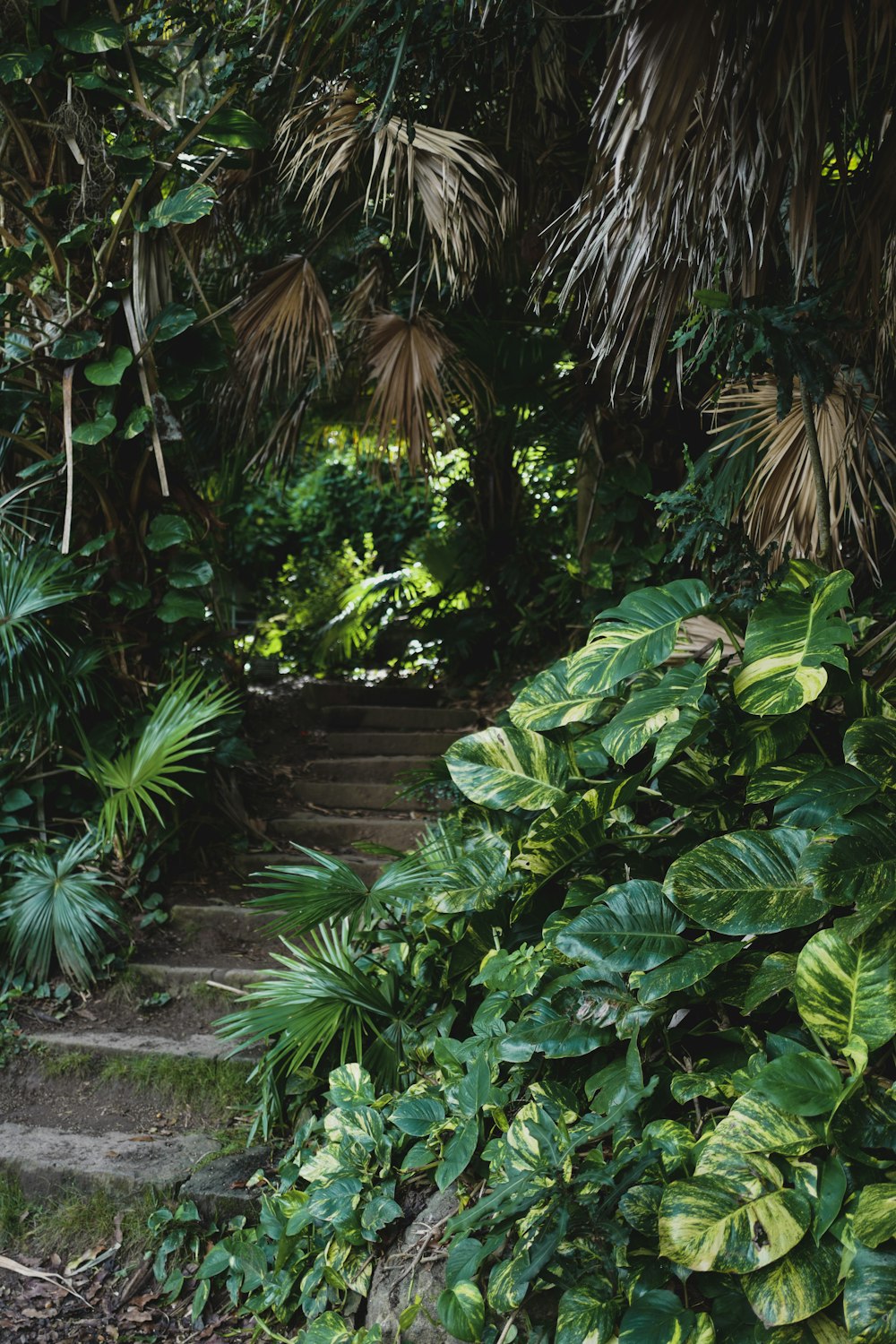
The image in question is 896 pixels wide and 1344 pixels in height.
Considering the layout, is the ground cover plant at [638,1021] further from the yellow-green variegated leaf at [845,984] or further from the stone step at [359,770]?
the stone step at [359,770]

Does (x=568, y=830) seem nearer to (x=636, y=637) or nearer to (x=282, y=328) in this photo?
(x=636, y=637)

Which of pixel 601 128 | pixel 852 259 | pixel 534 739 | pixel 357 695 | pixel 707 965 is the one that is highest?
pixel 601 128

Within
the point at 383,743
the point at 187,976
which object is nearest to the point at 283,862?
the point at 187,976

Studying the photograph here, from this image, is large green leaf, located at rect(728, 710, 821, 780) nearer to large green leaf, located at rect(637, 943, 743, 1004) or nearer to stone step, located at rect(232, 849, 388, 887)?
large green leaf, located at rect(637, 943, 743, 1004)

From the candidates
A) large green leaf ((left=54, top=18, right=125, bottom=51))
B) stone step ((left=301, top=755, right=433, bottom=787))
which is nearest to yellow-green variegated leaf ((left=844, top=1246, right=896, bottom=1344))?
stone step ((left=301, top=755, right=433, bottom=787))

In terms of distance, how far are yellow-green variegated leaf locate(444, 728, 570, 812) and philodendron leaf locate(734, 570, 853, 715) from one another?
511 millimetres

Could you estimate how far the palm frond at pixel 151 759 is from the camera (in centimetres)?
372

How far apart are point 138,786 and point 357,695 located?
2.81 m

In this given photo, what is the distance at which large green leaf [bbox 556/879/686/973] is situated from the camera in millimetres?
1953

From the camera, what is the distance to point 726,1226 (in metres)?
1.57

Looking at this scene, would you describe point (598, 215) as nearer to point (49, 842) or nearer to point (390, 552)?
point (49, 842)

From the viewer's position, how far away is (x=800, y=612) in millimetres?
2117

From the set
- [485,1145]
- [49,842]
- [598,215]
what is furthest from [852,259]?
[49,842]

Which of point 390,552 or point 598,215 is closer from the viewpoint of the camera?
point 598,215
